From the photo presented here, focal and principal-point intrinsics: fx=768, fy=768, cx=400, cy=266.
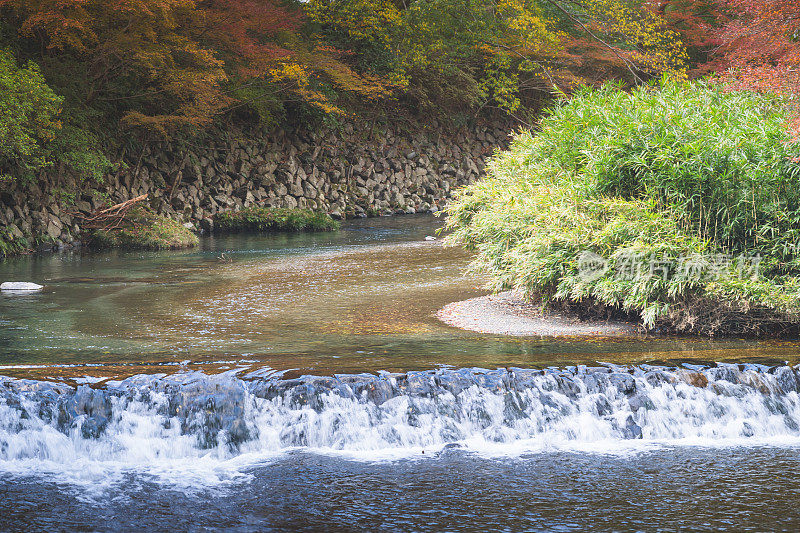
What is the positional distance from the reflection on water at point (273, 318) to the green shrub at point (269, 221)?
523 centimetres

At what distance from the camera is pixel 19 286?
10102 mm

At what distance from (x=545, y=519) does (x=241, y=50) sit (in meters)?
15.0

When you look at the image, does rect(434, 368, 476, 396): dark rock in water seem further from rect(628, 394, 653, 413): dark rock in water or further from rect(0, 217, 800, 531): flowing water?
rect(628, 394, 653, 413): dark rock in water

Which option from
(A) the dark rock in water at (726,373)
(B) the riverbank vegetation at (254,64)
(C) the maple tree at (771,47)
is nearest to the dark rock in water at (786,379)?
(A) the dark rock in water at (726,373)

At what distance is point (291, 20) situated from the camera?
748 inches

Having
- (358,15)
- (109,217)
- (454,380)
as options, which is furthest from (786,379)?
(358,15)

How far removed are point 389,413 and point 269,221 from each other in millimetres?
14448

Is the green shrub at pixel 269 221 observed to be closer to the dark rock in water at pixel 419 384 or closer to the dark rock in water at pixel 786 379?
the dark rock in water at pixel 419 384

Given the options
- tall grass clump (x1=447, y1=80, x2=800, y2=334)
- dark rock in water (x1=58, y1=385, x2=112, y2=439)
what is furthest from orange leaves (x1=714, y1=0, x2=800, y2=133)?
dark rock in water (x1=58, y1=385, x2=112, y2=439)

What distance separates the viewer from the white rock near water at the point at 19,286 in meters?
10.0

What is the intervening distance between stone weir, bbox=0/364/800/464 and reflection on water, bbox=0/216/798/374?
339mm

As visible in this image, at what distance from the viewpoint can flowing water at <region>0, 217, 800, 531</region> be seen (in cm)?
434

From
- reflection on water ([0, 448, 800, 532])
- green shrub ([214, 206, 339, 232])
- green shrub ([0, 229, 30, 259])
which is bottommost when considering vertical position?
reflection on water ([0, 448, 800, 532])

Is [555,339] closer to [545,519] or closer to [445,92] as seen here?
[545,519]
